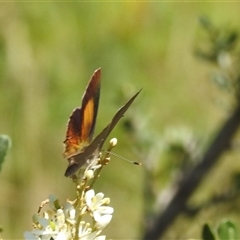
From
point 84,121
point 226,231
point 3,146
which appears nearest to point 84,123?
point 84,121

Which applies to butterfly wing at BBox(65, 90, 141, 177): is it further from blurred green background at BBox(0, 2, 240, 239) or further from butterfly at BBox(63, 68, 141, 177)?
blurred green background at BBox(0, 2, 240, 239)

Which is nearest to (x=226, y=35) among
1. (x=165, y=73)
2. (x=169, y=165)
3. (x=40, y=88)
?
(x=169, y=165)

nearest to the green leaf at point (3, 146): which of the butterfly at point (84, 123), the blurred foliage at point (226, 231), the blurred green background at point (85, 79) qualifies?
the butterfly at point (84, 123)

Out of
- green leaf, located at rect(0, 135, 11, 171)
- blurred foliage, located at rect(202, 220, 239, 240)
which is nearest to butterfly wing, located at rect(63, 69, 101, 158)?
green leaf, located at rect(0, 135, 11, 171)

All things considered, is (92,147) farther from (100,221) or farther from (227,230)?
(227,230)

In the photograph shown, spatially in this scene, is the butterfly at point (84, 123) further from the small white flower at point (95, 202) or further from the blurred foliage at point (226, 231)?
the blurred foliage at point (226, 231)

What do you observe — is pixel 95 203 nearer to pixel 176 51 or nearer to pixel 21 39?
pixel 21 39
